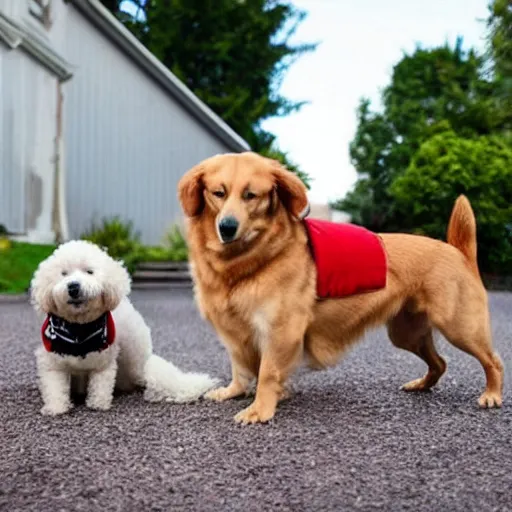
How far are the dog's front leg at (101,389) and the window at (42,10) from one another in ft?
33.0

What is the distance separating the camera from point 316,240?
345cm

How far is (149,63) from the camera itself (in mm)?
15250

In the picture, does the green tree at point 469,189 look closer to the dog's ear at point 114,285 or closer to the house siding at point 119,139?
the house siding at point 119,139

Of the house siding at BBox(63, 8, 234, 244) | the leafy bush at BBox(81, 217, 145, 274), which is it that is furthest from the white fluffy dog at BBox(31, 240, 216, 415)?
the house siding at BBox(63, 8, 234, 244)

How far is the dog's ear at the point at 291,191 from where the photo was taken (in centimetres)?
328

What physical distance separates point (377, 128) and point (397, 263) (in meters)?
19.9

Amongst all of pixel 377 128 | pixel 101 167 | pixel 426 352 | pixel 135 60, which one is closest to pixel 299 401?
pixel 426 352

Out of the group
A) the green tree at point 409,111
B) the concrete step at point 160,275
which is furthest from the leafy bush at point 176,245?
the green tree at point 409,111

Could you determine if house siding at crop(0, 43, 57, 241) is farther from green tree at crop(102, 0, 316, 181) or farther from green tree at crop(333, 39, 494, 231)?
green tree at crop(102, 0, 316, 181)

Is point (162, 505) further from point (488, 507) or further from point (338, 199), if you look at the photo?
point (338, 199)

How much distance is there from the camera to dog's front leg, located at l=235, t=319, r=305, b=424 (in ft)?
10.4

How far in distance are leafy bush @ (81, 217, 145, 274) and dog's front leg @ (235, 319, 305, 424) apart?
9.40 metres

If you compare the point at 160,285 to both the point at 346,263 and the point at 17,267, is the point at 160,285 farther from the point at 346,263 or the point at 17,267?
the point at 346,263

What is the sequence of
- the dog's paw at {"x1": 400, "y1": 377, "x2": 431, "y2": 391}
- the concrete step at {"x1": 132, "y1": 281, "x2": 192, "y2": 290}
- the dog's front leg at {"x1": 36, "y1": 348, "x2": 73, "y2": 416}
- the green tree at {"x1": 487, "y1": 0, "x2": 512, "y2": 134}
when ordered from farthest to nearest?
the green tree at {"x1": 487, "y1": 0, "x2": 512, "y2": 134}, the concrete step at {"x1": 132, "y1": 281, "x2": 192, "y2": 290}, the dog's paw at {"x1": 400, "y1": 377, "x2": 431, "y2": 391}, the dog's front leg at {"x1": 36, "y1": 348, "x2": 73, "y2": 416}
